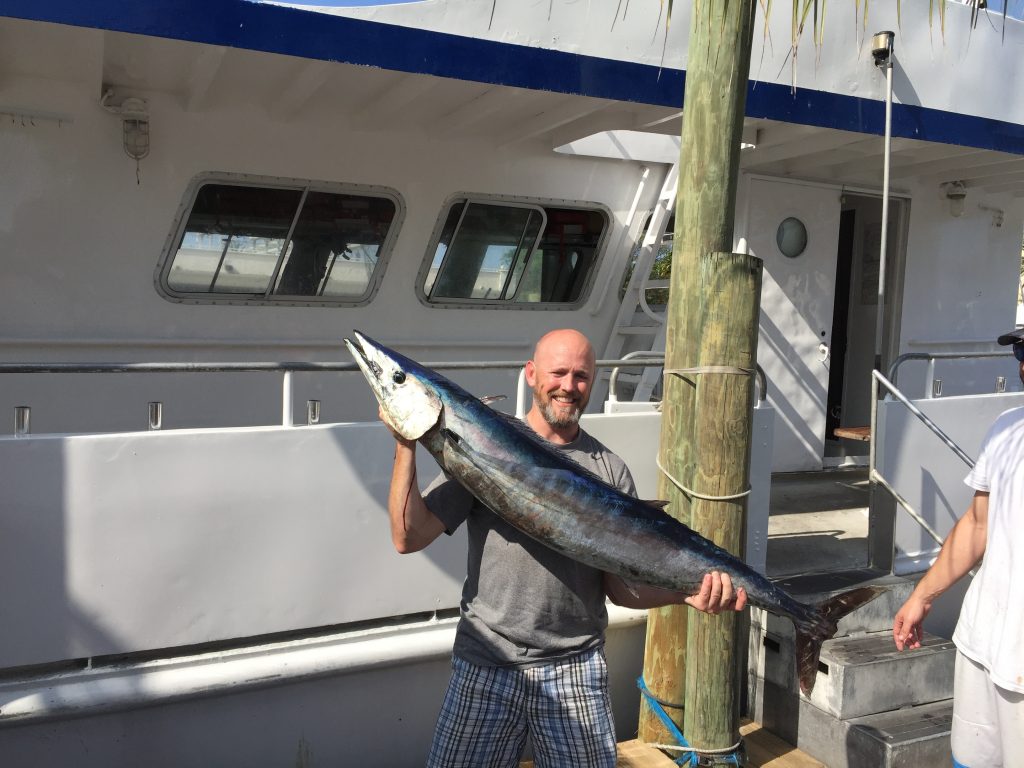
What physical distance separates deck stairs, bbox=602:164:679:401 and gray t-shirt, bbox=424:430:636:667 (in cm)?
397

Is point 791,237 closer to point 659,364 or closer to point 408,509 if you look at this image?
point 659,364

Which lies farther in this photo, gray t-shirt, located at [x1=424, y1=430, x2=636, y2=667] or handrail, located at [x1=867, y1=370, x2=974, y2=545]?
handrail, located at [x1=867, y1=370, x2=974, y2=545]

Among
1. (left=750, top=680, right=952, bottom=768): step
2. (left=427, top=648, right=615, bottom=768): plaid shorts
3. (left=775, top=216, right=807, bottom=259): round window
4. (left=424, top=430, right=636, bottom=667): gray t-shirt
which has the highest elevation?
(left=775, top=216, right=807, bottom=259): round window

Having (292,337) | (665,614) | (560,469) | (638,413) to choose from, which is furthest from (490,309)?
(560,469)

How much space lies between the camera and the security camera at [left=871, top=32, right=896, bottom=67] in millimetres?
5785

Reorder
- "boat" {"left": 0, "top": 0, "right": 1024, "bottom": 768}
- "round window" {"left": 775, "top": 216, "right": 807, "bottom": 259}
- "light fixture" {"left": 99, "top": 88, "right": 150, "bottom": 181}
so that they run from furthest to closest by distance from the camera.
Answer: "round window" {"left": 775, "top": 216, "right": 807, "bottom": 259} < "light fixture" {"left": 99, "top": 88, "right": 150, "bottom": 181} < "boat" {"left": 0, "top": 0, "right": 1024, "bottom": 768}

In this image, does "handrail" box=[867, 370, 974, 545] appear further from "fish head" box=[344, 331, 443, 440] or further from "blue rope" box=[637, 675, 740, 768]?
"fish head" box=[344, 331, 443, 440]

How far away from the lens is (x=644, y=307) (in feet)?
21.6

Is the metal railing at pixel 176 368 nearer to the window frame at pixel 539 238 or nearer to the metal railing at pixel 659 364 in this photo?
the metal railing at pixel 659 364

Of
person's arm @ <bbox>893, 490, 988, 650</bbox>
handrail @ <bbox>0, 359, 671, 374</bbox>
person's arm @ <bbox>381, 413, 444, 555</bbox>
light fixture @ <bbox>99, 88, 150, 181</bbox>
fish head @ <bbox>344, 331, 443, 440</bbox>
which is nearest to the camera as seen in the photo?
fish head @ <bbox>344, 331, 443, 440</bbox>

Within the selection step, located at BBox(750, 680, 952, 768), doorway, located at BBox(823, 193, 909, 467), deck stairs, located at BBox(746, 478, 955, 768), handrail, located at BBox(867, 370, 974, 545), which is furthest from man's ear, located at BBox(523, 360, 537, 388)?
doorway, located at BBox(823, 193, 909, 467)

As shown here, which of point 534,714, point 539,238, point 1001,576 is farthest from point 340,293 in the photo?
point 1001,576

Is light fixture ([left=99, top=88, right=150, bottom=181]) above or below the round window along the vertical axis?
above

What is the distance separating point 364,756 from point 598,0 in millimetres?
4072
